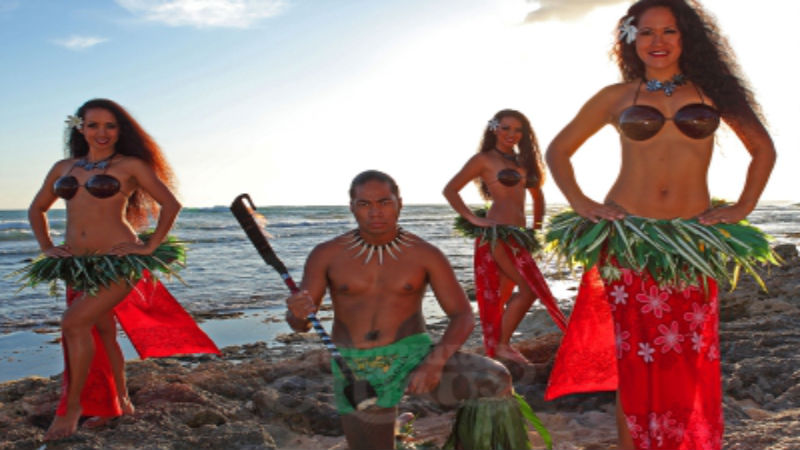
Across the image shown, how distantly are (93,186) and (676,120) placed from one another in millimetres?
3098

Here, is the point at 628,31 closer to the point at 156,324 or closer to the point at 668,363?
the point at 668,363

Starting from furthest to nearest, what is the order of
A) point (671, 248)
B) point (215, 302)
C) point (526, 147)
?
point (215, 302) → point (526, 147) → point (671, 248)

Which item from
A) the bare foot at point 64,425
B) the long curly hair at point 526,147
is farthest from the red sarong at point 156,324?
the long curly hair at point 526,147

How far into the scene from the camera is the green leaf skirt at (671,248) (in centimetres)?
259

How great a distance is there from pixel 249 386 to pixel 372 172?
7.78ft

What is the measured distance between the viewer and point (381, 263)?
2.77 m

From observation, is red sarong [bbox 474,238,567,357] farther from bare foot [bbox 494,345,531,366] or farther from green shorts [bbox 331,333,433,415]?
green shorts [bbox 331,333,433,415]

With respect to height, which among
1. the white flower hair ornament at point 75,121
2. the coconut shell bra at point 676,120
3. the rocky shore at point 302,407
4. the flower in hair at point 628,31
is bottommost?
the rocky shore at point 302,407

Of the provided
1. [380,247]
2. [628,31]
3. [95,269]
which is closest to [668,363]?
[380,247]

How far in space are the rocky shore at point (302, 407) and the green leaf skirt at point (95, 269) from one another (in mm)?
753

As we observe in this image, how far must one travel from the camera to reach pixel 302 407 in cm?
394

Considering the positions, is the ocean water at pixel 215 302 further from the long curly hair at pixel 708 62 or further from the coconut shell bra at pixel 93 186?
the coconut shell bra at pixel 93 186

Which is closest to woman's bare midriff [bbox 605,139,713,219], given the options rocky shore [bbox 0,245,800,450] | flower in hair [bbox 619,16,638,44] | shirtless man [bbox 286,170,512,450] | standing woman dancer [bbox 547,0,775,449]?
standing woman dancer [bbox 547,0,775,449]

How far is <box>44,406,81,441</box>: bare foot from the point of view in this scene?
353 centimetres
